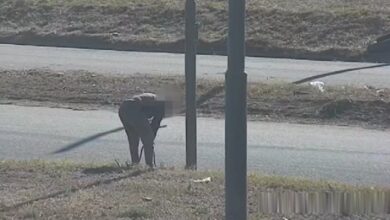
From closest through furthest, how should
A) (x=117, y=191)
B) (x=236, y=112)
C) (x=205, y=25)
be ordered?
1. (x=236, y=112)
2. (x=117, y=191)
3. (x=205, y=25)

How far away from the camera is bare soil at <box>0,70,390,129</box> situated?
14844 millimetres

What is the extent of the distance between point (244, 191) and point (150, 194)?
7.16 ft

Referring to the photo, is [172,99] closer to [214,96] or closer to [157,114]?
[157,114]

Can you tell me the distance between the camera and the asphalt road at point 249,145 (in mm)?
11234

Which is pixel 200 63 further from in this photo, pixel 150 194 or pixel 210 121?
pixel 150 194

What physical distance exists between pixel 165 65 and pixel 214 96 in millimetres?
4925

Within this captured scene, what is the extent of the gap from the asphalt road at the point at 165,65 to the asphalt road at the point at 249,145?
427cm

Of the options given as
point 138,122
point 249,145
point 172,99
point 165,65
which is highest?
point 172,99

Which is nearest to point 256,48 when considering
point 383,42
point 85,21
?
point 383,42

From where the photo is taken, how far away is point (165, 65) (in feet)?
68.5

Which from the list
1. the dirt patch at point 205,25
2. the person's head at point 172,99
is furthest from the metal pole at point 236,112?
the dirt patch at point 205,25

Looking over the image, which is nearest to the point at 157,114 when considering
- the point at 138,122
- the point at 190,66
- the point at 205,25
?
the point at 138,122

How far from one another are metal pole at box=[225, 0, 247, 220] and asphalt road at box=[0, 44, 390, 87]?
11.8m

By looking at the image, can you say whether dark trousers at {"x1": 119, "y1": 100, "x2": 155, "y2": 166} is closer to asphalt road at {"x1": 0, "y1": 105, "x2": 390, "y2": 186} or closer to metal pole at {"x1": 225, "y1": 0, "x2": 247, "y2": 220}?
asphalt road at {"x1": 0, "y1": 105, "x2": 390, "y2": 186}
